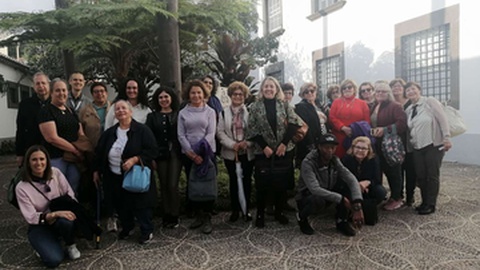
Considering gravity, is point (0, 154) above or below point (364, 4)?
below

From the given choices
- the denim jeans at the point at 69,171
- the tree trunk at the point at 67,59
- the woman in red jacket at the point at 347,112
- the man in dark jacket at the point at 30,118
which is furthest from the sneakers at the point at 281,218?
the tree trunk at the point at 67,59

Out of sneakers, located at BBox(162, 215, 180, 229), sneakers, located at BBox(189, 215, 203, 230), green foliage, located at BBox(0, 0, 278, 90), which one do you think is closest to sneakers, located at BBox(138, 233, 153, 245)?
sneakers, located at BBox(162, 215, 180, 229)

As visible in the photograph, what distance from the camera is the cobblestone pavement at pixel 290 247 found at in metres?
3.43

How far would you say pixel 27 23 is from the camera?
569cm

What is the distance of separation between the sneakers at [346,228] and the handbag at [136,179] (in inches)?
90.8

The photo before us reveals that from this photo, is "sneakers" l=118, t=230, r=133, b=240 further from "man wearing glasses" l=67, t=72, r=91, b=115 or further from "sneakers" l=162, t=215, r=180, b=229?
"man wearing glasses" l=67, t=72, r=91, b=115

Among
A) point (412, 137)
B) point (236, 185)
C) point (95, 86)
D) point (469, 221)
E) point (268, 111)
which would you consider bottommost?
point (469, 221)

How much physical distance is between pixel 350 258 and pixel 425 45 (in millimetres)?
8162

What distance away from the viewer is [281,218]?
15.1 ft

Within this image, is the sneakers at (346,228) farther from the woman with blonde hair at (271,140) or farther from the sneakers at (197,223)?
the sneakers at (197,223)

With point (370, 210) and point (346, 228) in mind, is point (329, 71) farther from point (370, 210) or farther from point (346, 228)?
point (346, 228)

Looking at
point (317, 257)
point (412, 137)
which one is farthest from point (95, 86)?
point (412, 137)

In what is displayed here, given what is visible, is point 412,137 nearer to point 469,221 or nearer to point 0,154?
point 469,221

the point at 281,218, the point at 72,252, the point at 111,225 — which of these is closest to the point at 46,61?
the point at 111,225
